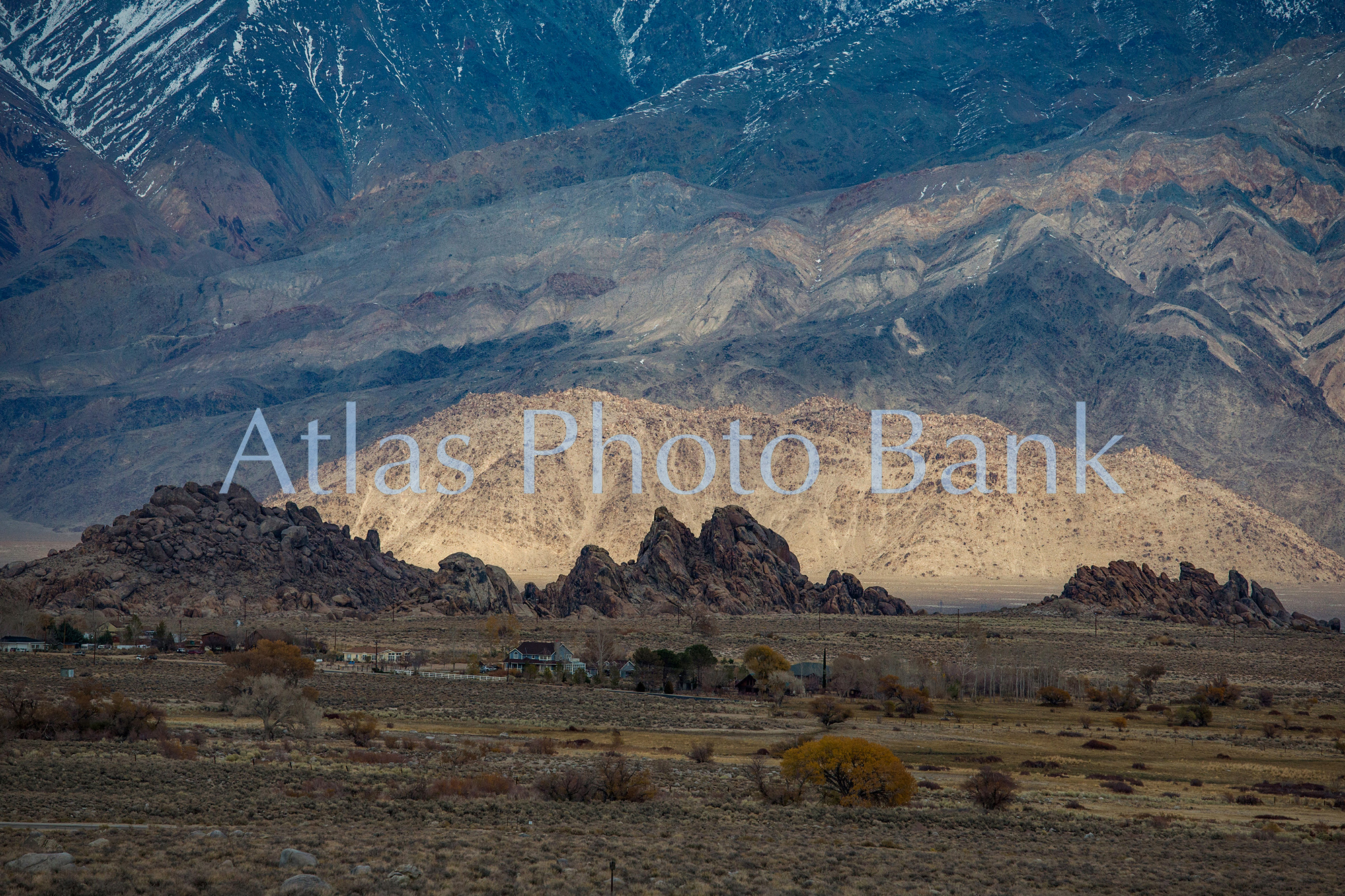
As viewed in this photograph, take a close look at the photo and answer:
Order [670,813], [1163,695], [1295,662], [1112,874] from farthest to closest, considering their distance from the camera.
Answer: [1295,662]
[1163,695]
[670,813]
[1112,874]

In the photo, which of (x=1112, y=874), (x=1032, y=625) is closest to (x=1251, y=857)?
(x=1112, y=874)

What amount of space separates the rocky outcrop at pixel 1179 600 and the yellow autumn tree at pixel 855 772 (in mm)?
95893

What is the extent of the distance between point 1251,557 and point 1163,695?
412 ft

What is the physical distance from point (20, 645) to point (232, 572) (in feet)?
112

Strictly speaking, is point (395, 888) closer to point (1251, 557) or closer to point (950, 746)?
point (950, 746)

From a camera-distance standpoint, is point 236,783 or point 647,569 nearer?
point 236,783

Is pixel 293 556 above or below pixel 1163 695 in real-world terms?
above

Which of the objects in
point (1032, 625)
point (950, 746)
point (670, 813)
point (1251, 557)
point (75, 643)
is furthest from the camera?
point (1251, 557)

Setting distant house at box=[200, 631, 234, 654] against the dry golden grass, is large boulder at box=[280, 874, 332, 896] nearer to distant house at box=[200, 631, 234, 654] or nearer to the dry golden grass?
the dry golden grass

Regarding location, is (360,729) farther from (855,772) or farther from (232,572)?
(232,572)

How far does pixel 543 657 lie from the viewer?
81.7 metres

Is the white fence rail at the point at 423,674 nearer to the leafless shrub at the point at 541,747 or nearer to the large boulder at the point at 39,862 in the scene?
the leafless shrub at the point at 541,747

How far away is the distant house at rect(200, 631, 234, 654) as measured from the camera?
278 ft

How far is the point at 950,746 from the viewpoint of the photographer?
52.1 metres
